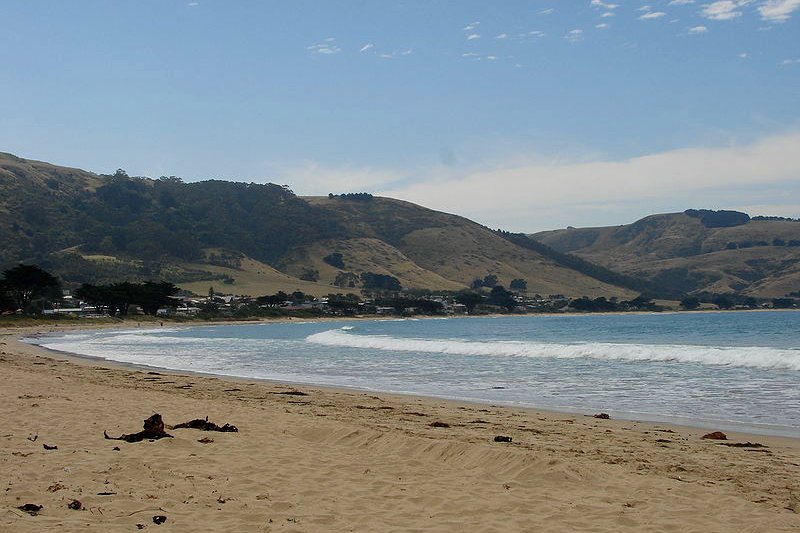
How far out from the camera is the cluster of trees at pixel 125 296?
102 meters

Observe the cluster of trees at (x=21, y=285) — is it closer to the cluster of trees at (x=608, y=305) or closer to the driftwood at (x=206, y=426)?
the driftwood at (x=206, y=426)

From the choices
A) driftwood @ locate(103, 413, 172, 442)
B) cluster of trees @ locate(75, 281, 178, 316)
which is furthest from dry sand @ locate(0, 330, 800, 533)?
cluster of trees @ locate(75, 281, 178, 316)

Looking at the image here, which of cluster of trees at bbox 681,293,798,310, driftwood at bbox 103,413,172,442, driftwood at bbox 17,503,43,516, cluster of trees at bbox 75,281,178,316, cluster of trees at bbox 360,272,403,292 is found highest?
cluster of trees at bbox 360,272,403,292

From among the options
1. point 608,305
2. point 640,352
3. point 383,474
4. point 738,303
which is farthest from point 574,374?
point 738,303

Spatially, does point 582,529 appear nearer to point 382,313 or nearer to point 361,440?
point 361,440

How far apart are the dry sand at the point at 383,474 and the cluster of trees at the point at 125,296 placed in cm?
9420

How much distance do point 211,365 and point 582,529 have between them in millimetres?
25357

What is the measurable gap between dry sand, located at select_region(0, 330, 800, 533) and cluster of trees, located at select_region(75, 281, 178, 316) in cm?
9420

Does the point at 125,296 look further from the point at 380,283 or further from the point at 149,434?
the point at 149,434

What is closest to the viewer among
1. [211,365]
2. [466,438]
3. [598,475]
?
[598,475]

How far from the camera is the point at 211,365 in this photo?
98.7 ft

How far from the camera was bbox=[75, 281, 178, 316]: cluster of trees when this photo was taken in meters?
102

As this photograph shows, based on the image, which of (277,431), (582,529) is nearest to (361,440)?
(277,431)

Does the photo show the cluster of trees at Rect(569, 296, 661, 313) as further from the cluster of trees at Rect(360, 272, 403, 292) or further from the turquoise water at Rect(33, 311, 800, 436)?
the turquoise water at Rect(33, 311, 800, 436)
